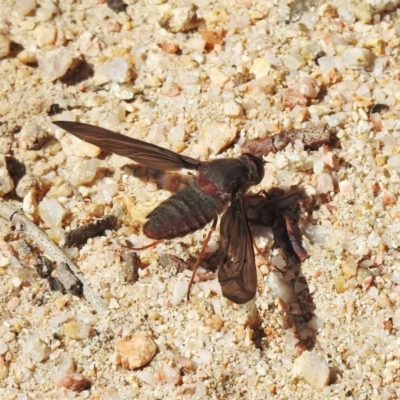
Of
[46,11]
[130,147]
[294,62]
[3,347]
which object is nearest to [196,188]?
[130,147]

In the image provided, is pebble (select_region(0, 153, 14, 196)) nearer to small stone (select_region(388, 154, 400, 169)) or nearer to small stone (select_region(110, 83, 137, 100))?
small stone (select_region(110, 83, 137, 100))

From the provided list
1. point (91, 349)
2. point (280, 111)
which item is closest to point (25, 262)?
point (91, 349)

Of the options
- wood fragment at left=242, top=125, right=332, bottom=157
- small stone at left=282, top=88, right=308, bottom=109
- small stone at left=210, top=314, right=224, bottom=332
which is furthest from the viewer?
small stone at left=282, top=88, right=308, bottom=109

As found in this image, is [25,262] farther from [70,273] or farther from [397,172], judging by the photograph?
[397,172]

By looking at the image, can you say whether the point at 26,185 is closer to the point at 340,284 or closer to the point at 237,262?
the point at 237,262

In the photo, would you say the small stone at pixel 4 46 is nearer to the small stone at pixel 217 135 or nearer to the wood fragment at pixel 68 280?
the small stone at pixel 217 135

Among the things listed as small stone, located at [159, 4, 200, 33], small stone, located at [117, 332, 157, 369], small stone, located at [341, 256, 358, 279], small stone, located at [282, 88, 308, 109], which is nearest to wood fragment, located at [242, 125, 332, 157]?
small stone, located at [282, 88, 308, 109]
